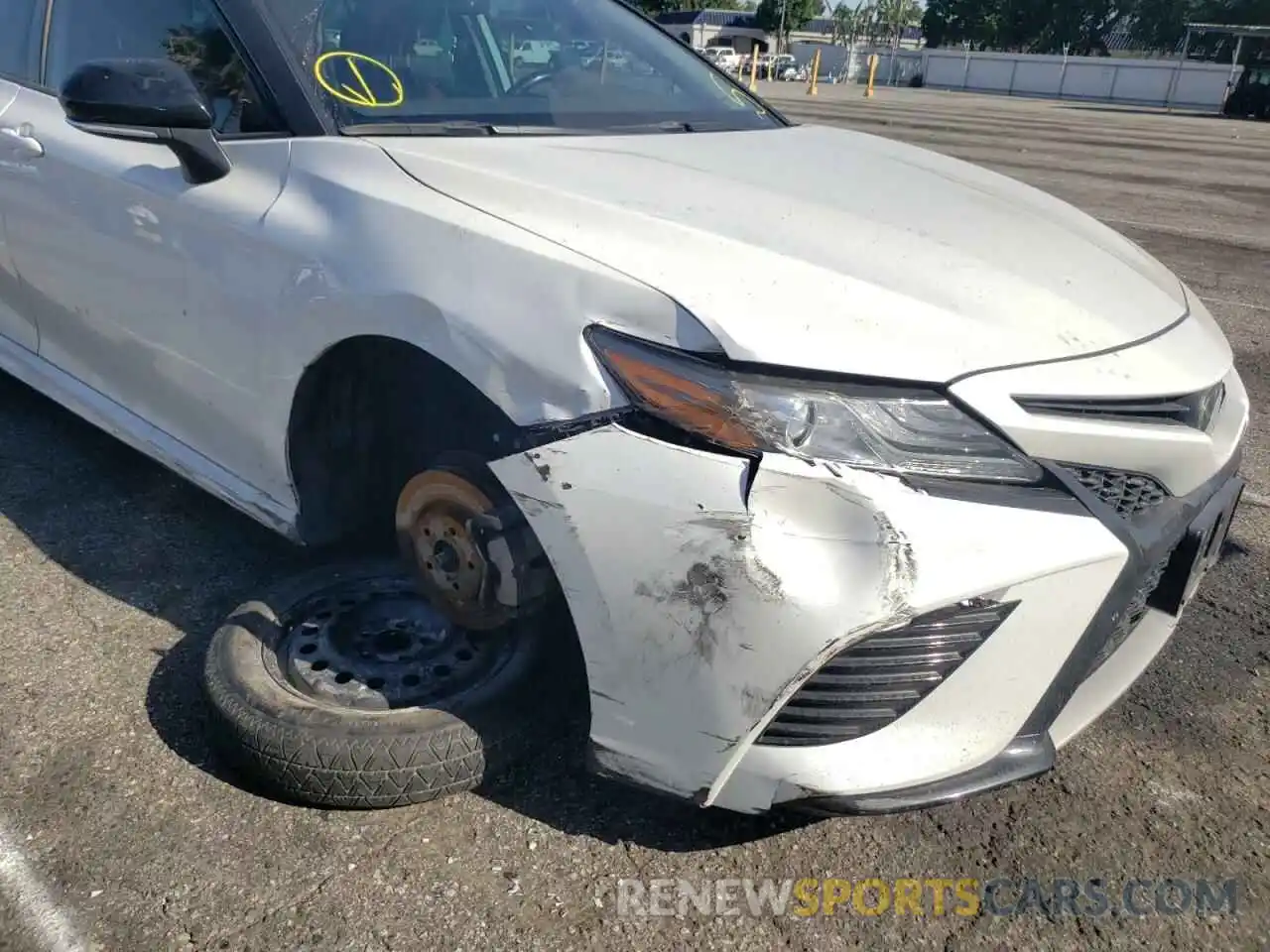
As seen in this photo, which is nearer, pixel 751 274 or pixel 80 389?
pixel 751 274

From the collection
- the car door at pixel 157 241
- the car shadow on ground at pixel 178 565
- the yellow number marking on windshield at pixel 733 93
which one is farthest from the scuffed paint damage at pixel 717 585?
the yellow number marking on windshield at pixel 733 93

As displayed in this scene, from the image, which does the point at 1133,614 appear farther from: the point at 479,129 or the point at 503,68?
the point at 503,68

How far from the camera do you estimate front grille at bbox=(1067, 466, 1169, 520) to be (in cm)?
175

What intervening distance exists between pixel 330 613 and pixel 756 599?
50.9 inches

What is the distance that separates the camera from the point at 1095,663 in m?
1.91

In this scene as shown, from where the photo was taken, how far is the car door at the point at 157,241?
2354mm

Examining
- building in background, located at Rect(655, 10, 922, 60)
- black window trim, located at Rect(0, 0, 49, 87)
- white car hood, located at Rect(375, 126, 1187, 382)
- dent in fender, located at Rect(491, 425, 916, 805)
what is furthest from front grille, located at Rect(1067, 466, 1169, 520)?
building in background, located at Rect(655, 10, 922, 60)

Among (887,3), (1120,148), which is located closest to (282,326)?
(1120,148)

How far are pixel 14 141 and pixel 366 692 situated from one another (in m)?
2.09

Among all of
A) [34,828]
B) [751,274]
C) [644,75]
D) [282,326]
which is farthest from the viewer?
[644,75]

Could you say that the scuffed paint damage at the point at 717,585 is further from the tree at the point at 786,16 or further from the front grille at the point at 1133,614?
the tree at the point at 786,16

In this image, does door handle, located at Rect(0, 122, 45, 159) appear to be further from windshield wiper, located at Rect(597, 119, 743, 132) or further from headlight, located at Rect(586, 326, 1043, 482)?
headlight, located at Rect(586, 326, 1043, 482)

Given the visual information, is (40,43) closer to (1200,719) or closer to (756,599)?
(756,599)

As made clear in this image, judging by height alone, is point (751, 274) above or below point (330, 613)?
above
